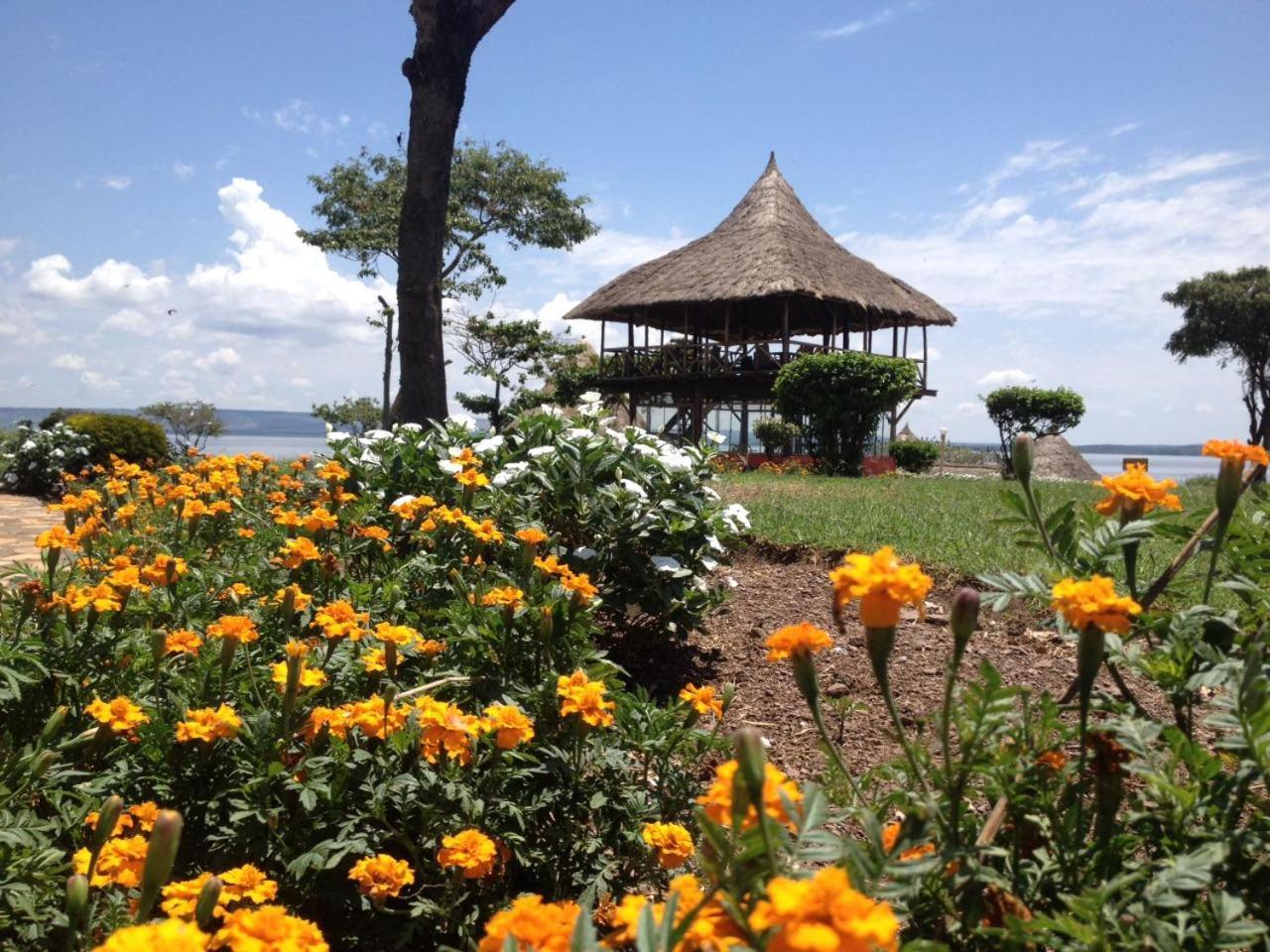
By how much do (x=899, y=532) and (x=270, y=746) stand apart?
13.3ft

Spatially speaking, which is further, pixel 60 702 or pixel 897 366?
pixel 897 366

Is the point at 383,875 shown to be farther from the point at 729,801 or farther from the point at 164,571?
the point at 164,571

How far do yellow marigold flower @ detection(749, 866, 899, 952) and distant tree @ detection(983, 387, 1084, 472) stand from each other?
1790 cm

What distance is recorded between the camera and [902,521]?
219 inches

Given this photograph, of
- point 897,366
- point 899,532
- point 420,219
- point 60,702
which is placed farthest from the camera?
point 897,366

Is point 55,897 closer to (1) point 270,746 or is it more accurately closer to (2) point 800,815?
(1) point 270,746

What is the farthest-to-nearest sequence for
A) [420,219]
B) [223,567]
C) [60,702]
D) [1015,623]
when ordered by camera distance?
[420,219] < [1015,623] < [223,567] < [60,702]

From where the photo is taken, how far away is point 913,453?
17641 mm

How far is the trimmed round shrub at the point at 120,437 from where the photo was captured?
10.8 metres

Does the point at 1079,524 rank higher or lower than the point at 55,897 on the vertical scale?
higher

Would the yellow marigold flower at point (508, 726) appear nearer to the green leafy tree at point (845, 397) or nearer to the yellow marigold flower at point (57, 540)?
the yellow marigold flower at point (57, 540)

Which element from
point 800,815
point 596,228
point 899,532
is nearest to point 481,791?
point 800,815

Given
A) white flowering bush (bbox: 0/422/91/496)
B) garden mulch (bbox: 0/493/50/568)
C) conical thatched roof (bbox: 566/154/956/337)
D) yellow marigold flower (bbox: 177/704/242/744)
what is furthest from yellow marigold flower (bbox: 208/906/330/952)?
conical thatched roof (bbox: 566/154/956/337)

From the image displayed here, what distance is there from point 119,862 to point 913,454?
1760cm
